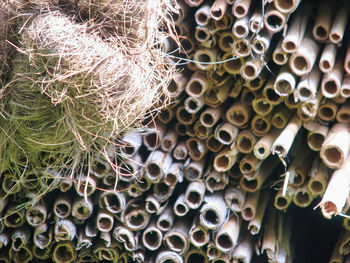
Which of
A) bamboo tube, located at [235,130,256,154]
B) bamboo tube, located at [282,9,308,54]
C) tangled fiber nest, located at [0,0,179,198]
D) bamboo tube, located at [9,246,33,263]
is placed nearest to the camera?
tangled fiber nest, located at [0,0,179,198]

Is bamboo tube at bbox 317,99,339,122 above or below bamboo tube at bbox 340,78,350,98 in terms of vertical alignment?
below

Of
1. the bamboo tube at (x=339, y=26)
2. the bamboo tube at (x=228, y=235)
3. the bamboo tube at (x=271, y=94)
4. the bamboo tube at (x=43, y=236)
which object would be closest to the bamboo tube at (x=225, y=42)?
the bamboo tube at (x=271, y=94)

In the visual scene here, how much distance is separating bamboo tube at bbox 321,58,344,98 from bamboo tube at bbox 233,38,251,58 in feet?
0.61

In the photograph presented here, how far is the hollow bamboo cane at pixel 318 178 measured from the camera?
1060 millimetres

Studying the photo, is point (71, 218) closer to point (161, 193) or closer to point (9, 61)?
point (161, 193)

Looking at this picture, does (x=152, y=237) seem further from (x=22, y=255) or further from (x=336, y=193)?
(x=336, y=193)

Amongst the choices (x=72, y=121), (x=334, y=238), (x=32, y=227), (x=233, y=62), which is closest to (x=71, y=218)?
(x=32, y=227)

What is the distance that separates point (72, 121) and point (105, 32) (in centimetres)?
21

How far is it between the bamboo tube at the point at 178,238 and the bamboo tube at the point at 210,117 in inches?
11.2

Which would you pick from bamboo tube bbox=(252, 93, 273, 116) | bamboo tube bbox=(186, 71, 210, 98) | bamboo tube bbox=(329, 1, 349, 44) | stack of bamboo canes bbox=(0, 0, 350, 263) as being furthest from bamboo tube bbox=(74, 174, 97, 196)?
bamboo tube bbox=(329, 1, 349, 44)

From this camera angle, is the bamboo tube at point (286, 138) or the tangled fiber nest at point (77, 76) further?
the bamboo tube at point (286, 138)

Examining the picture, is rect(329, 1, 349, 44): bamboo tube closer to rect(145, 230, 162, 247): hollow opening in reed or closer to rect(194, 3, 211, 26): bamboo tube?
rect(194, 3, 211, 26): bamboo tube

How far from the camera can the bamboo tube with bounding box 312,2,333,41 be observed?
102cm

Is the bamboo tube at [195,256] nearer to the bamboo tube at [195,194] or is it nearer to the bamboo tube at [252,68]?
the bamboo tube at [195,194]
